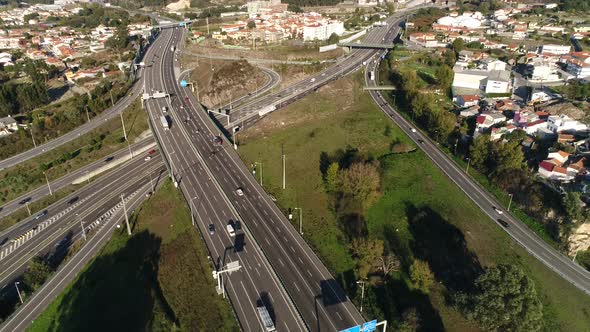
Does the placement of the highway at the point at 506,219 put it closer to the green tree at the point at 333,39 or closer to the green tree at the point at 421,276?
the green tree at the point at 421,276

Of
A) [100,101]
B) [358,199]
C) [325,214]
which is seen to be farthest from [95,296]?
[100,101]

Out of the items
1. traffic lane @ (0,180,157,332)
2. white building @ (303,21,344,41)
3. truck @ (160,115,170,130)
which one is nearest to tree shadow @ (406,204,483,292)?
traffic lane @ (0,180,157,332)

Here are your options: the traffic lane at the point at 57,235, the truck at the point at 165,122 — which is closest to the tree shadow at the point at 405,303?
the traffic lane at the point at 57,235

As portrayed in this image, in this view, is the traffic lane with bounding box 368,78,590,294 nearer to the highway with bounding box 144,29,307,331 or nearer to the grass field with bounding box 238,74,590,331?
the grass field with bounding box 238,74,590,331

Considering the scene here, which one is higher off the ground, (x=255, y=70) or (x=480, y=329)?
(x=255, y=70)

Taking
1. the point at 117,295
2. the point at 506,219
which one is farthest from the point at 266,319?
the point at 506,219

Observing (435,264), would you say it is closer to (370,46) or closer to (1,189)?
(1,189)
